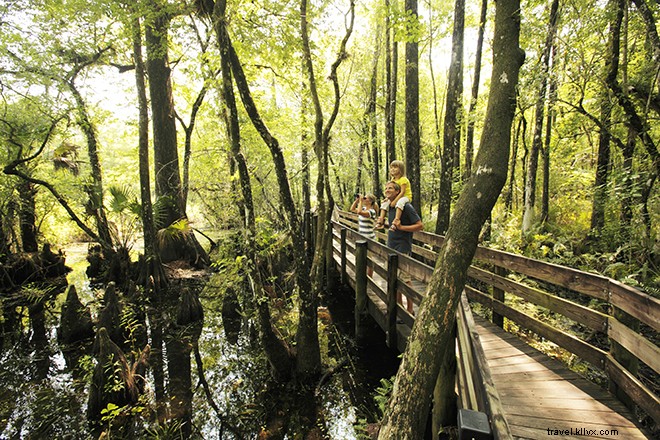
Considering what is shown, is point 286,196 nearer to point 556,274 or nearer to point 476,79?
point 556,274

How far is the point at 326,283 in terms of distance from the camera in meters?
9.50

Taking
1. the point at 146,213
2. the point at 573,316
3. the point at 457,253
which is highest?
the point at 457,253

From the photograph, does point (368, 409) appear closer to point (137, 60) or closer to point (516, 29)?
point (516, 29)

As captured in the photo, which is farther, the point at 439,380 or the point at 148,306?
the point at 148,306

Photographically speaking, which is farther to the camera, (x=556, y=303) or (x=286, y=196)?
(x=286, y=196)

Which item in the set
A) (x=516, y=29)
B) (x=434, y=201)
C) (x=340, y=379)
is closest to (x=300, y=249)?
(x=340, y=379)

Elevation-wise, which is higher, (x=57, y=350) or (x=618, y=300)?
(x=618, y=300)

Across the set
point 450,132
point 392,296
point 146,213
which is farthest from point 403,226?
point 146,213

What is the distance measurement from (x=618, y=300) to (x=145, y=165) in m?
11.4

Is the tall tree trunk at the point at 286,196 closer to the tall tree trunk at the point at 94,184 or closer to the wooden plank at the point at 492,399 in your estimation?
the wooden plank at the point at 492,399

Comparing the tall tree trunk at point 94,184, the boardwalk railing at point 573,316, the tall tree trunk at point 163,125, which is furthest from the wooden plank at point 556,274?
the tall tree trunk at point 94,184

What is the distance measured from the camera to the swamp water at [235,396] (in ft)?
14.9

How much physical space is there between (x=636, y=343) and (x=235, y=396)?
17.7ft

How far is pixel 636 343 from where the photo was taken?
8.16 ft
